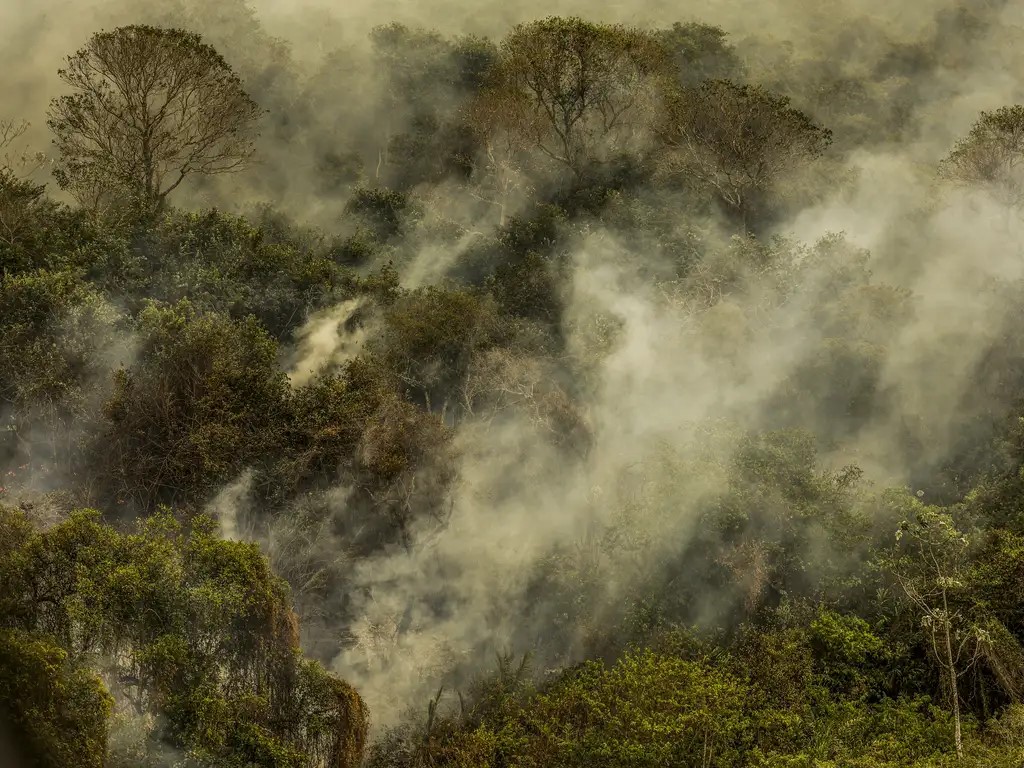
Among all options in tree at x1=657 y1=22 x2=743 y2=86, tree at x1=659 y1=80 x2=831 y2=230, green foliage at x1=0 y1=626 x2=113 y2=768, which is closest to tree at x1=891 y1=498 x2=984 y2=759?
tree at x1=659 y1=80 x2=831 y2=230

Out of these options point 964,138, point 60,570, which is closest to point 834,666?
point 60,570

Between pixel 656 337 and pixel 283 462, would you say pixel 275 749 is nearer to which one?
pixel 283 462

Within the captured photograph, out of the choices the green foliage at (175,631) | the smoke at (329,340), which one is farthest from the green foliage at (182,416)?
the green foliage at (175,631)

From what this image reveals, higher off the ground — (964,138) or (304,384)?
(964,138)

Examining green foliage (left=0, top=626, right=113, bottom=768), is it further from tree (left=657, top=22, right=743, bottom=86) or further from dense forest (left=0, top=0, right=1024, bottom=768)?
tree (left=657, top=22, right=743, bottom=86)

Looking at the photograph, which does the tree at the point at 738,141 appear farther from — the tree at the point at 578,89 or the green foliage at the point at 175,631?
the green foliage at the point at 175,631

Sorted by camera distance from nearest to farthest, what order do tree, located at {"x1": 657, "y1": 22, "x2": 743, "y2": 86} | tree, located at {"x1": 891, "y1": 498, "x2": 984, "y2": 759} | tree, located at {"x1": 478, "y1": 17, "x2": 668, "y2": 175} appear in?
1. tree, located at {"x1": 891, "y1": 498, "x2": 984, "y2": 759}
2. tree, located at {"x1": 478, "y1": 17, "x2": 668, "y2": 175}
3. tree, located at {"x1": 657, "y1": 22, "x2": 743, "y2": 86}
